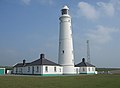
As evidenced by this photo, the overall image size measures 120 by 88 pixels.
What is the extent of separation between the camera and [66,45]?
36.7 m

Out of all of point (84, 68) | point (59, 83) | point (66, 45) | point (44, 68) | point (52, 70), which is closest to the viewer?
point (59, 83)

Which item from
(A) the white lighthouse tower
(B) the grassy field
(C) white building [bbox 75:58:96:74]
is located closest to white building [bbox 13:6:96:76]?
(A) the white lighthouse tower

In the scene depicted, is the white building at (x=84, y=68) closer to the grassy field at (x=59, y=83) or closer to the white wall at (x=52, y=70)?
the white wall at (x=52, y=70)

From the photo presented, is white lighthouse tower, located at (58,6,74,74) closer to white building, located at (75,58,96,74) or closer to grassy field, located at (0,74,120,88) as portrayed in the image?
white building, located at (75,58,96,74)

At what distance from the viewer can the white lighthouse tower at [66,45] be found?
3675 centimetres

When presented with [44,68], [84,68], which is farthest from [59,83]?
[84,68]

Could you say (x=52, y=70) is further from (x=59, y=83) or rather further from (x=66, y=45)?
(x=59, y=83)

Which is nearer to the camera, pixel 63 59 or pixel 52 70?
pixel 63 59

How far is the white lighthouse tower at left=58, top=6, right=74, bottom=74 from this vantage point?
36750 mm

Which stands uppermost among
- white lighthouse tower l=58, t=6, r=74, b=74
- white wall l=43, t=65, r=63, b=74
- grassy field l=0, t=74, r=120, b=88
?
white lighthouse tower l=58, t=6, r=74, b=74

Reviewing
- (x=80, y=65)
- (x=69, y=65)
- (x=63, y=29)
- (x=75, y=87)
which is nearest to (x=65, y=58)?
(x=69, y=65)

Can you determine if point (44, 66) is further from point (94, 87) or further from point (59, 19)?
point (94, 87)

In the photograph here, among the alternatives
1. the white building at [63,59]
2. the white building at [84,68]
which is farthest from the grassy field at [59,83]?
the white building at [84,68]

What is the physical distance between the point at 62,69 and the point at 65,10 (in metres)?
9.97
